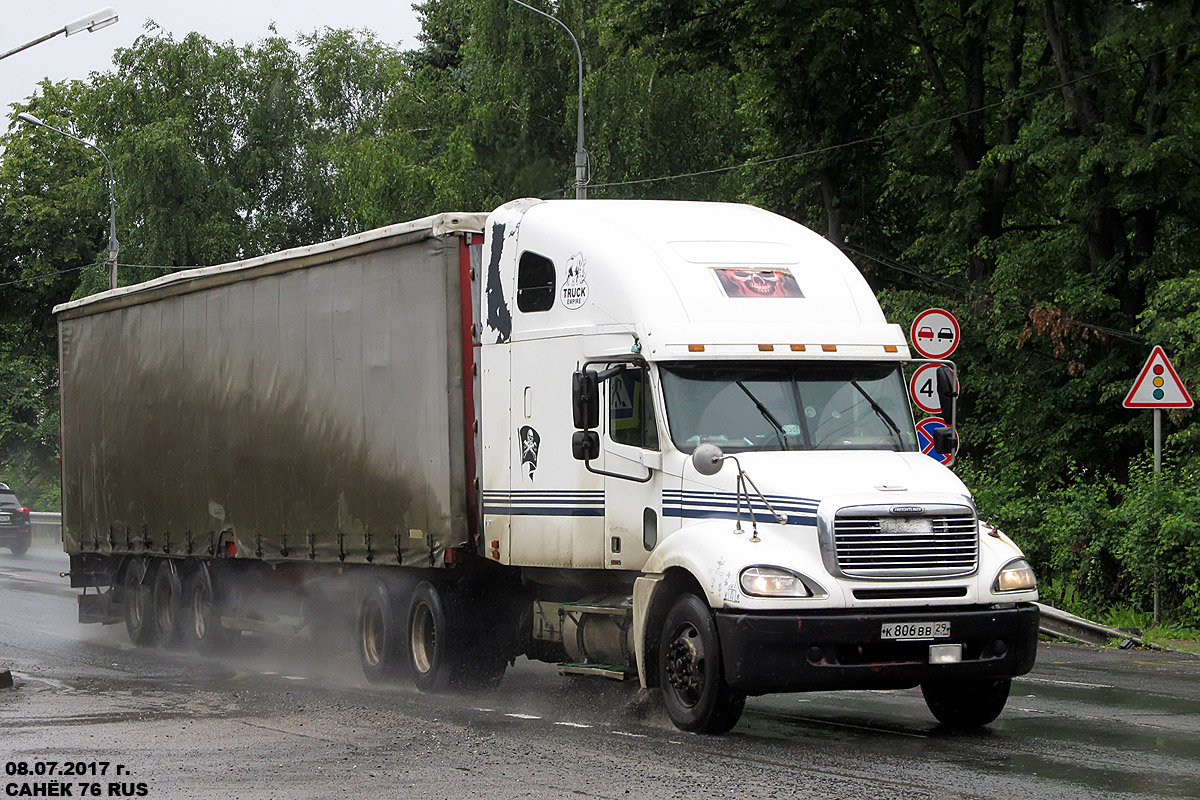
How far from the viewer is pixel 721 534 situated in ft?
36.0

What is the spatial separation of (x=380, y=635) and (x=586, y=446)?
12.9ft

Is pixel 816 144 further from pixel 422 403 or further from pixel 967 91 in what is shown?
pixel 422 403

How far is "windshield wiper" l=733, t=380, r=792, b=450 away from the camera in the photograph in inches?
454

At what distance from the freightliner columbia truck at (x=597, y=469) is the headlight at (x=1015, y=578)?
18mm

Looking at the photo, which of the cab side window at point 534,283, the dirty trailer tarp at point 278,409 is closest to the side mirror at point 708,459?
the cab side window at point 534,283

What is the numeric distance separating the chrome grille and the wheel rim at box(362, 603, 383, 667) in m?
5.72

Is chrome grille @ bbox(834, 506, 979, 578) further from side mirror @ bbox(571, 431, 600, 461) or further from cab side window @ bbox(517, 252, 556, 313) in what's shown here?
cab side window @ bbox(517, 252, 556, 313)

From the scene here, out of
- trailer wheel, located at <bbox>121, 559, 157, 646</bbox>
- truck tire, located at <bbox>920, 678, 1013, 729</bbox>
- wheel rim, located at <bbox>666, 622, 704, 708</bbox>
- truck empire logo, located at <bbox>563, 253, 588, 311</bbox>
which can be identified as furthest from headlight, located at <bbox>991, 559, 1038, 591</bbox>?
trailer wheel, located at <bbox>121, 559, 157, 646</bbox>

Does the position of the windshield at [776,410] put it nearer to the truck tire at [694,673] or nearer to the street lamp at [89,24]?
the truck tire at [694,673]

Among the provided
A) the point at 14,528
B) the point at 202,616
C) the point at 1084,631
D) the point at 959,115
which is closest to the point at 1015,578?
the point at 1084,631

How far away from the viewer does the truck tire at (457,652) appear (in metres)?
13.9

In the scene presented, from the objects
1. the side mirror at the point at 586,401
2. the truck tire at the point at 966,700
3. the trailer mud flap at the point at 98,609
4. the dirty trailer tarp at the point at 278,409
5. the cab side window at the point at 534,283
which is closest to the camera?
the truck tire at the point at 966,700

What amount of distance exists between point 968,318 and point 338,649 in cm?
1323

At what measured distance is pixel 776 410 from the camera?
11680 millimetres
